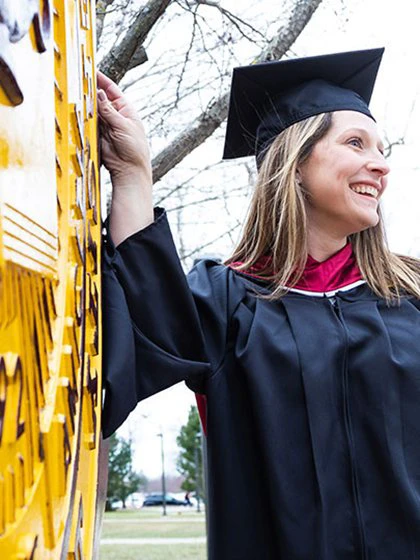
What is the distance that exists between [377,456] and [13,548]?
139cm

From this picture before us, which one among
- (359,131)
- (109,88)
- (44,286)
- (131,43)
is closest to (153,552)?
(131,43)

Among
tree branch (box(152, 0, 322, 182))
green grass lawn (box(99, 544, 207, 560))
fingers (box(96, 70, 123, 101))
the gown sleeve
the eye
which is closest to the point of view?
the gown sleeve

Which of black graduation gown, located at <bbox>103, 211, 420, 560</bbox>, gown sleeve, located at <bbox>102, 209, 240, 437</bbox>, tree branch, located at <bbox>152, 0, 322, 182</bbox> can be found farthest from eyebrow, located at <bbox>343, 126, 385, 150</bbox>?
tree branch, located at <bbox>152, 0, 322, 182</bbox>

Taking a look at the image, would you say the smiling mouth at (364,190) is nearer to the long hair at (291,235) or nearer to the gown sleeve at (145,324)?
the long hair at (291,235)

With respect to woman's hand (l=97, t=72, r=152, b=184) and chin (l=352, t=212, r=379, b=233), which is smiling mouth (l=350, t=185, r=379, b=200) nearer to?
chin (l=352, t=212, r=379, b=233)

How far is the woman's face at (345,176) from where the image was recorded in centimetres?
236

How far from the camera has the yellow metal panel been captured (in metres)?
0.81

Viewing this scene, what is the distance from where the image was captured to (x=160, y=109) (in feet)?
18.8

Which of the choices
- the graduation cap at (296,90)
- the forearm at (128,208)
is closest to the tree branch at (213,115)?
the graduation cap at (296,90)

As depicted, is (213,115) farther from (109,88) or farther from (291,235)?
(109,88)

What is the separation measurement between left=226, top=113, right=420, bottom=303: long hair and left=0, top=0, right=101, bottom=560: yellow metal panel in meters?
1.10

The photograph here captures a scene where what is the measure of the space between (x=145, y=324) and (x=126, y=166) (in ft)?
1.12

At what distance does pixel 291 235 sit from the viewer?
2.40 metres

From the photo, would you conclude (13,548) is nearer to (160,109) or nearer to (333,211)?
Result: (333,211)
